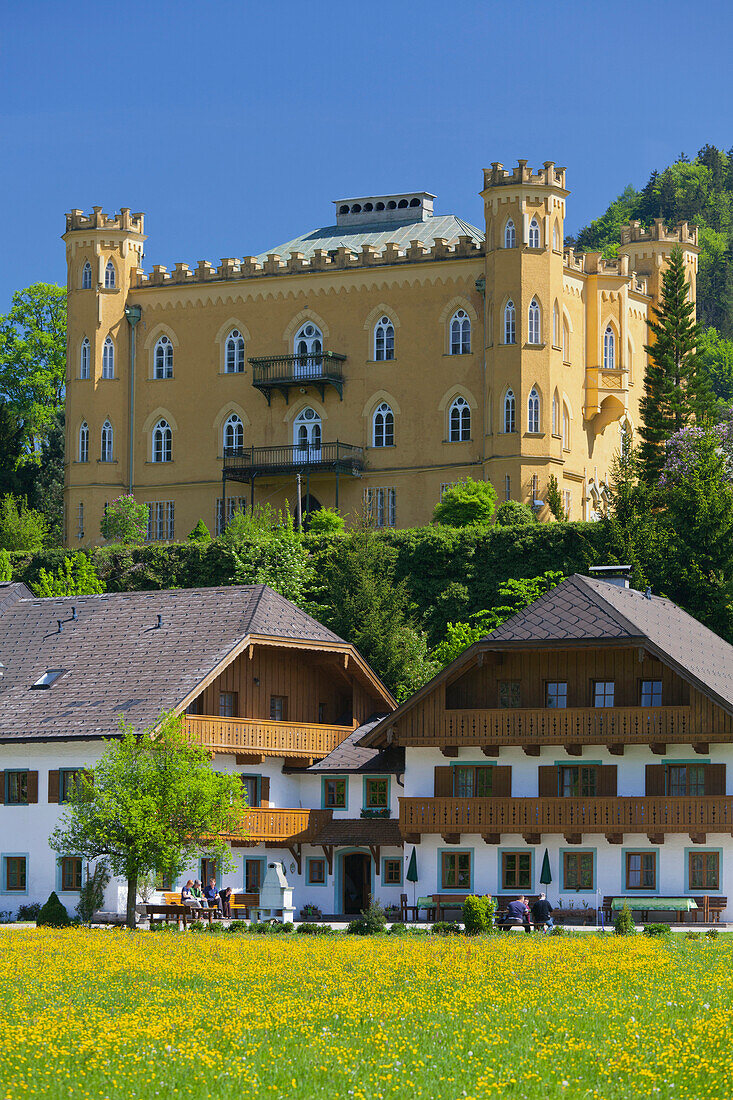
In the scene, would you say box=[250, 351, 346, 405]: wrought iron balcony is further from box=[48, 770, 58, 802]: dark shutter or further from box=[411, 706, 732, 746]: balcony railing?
box=[48, 770, 58, 802]: dark shutter

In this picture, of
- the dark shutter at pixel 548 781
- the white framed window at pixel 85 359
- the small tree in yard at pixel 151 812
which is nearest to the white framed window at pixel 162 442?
the white framed window at pixel 85 359

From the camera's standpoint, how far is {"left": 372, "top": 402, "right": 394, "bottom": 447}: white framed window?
7844 cm

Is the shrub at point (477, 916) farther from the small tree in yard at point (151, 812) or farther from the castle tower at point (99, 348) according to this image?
the castle tower at point (99, 348)

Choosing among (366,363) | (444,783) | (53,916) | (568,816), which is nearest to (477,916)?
(53,916)

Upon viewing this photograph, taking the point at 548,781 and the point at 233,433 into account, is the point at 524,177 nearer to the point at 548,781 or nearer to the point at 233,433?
the point at 233,433

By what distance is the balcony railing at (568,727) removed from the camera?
1652 inches

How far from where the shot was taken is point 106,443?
82.2m

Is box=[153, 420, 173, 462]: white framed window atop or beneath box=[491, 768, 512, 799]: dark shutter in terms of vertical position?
atop

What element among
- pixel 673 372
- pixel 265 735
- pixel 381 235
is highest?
pixel 381 235

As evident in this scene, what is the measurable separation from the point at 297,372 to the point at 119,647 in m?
33.8

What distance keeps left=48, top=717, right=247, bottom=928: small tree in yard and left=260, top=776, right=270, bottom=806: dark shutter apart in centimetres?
969

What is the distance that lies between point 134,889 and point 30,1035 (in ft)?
63.2

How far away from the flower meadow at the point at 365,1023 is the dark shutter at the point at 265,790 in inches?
786

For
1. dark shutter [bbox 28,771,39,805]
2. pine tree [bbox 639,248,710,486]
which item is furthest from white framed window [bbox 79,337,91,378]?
dark shutter [bbox 28,771,39,805]
